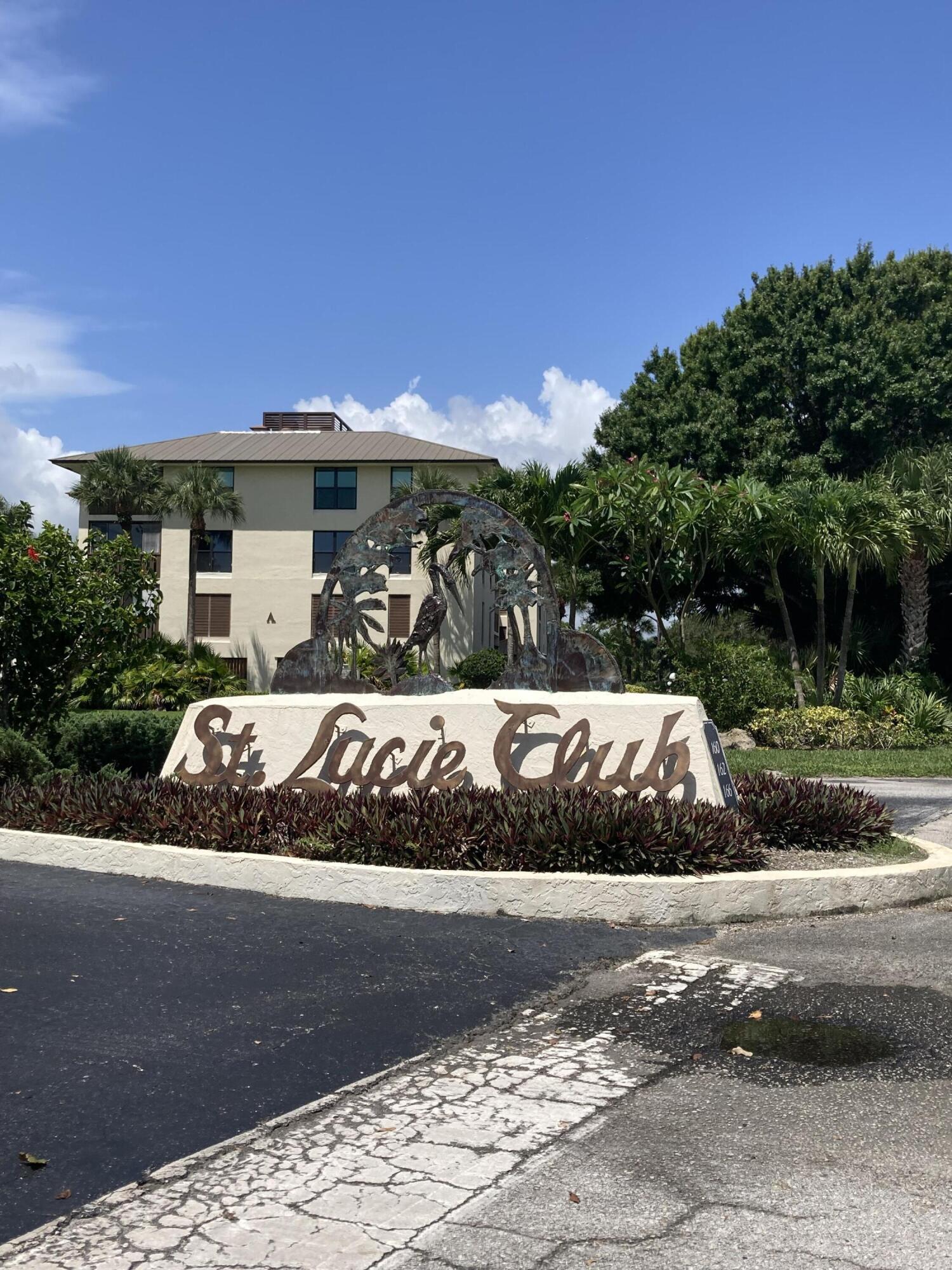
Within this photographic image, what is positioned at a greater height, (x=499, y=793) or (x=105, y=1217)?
(x=499, y=793)

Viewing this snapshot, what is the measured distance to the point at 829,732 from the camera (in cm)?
2531

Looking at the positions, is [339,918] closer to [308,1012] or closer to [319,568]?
[308,1012]

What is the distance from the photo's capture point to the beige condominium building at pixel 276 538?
46.1m

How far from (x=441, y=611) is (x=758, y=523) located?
15595mm

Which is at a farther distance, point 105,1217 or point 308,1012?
point 308,1012

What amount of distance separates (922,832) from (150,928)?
849 cm

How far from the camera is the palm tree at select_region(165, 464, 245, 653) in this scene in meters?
44.4

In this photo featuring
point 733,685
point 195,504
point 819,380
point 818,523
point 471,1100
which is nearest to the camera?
point 471,1100

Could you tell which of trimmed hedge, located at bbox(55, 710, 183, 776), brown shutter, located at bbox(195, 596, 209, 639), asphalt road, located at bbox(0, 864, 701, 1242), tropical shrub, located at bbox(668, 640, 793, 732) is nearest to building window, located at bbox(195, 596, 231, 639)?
brown shutter, located at bbox(195, 596, 209, 639)

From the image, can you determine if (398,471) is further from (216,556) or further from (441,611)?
(441,611)

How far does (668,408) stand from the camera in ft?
126

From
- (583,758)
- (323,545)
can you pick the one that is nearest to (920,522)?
(583,758)

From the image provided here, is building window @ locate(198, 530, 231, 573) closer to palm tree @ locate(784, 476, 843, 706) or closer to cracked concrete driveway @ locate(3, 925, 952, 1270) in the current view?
palm tree @ locate(784, 476, 843, 706)

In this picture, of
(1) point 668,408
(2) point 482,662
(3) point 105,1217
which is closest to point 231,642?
(2) point 482,662
